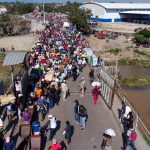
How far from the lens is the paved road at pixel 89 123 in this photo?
13.6 m

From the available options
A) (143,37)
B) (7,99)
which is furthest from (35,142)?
(143,37)

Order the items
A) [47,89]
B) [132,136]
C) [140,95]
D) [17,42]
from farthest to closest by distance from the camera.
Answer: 1. [17,42]
2. [140,95]
3. [47,89]
4. [132,136]

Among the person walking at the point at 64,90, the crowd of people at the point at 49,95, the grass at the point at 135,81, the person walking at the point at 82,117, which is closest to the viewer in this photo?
the crowd of people at the point at 49,95

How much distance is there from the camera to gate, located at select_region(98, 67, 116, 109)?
54.5ft

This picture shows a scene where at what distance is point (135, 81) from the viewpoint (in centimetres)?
3650

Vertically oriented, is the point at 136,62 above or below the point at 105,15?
below

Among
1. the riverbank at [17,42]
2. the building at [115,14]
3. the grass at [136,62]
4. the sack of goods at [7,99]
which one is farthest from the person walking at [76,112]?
the building at [115,14]

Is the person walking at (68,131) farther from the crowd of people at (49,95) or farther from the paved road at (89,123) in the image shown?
the paved road at (89,123)

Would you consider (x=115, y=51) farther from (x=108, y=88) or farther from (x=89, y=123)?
(x=89, y=123)

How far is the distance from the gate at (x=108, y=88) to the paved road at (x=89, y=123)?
1.15ft

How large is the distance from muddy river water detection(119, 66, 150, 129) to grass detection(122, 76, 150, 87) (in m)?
1.06

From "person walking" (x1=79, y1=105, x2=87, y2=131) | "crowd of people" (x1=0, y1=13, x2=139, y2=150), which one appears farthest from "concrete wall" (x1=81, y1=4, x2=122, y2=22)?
"person walking" (x1=79, y1=105, x2=87, y2=131)

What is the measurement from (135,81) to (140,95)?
441 cm

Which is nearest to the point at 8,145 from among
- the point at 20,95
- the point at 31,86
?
the point at 20,95
